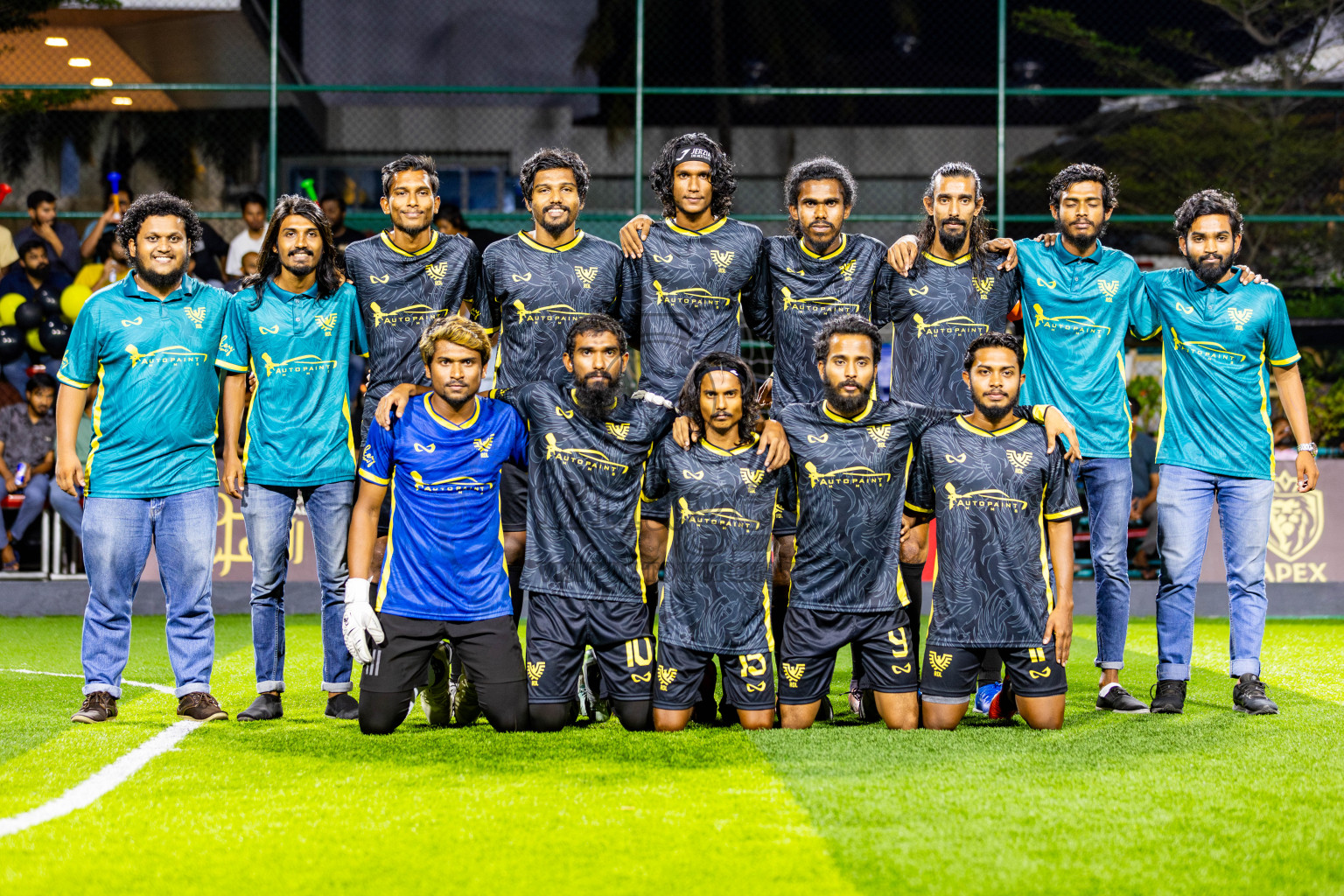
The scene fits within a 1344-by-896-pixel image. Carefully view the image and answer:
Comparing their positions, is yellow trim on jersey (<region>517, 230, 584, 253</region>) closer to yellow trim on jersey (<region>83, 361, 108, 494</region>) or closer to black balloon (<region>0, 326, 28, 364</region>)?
yellow trim on jersey (<region>83, 361, 108, 494</region>)

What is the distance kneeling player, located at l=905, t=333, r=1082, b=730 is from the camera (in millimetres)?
5414

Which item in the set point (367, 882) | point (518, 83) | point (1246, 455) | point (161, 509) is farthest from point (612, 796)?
point (518, 83)

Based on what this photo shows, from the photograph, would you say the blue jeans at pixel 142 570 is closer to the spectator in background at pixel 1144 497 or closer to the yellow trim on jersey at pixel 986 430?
the yellow trim on jersey at pixel 986 430

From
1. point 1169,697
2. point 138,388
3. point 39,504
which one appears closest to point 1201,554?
point 1169,697

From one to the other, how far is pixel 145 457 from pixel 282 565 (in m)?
0.74

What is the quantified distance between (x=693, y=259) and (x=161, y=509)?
2.53 meters

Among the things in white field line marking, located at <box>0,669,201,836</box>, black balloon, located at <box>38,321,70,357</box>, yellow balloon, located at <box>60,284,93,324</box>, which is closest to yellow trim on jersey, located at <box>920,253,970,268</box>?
white field line marking, located at <box>0,669,201,836</box>

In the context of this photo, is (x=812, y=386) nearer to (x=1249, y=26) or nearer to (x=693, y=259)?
(x=693, y=259)

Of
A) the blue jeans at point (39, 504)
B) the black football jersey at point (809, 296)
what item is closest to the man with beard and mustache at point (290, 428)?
the black football jersey at point (809, 296)

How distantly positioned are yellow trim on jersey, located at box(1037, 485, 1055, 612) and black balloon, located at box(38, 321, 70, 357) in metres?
9.35

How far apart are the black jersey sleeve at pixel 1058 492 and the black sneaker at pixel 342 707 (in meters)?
3.06

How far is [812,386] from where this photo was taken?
5840mm

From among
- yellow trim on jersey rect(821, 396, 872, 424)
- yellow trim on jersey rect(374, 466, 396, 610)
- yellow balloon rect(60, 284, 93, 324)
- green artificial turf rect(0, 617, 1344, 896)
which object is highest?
yellow balloon rect(60, 284, 93, 324)

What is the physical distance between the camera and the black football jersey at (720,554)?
17.9ft
